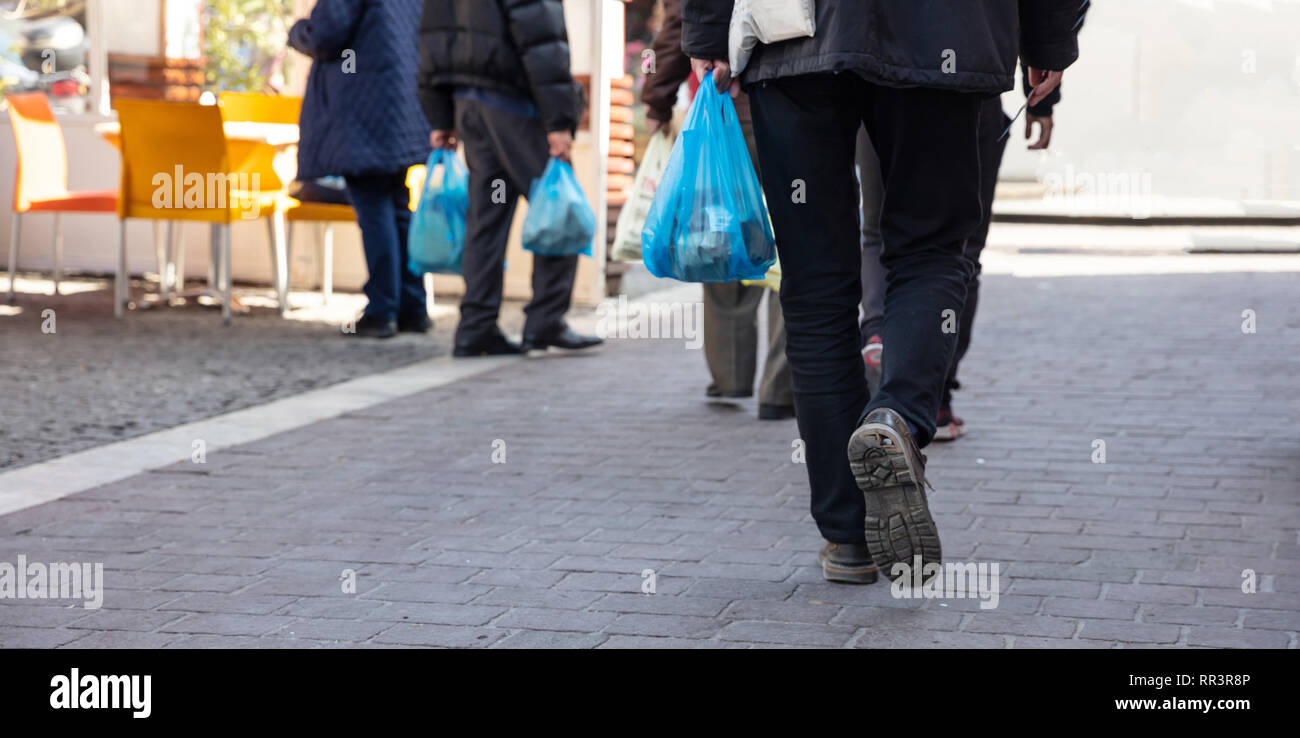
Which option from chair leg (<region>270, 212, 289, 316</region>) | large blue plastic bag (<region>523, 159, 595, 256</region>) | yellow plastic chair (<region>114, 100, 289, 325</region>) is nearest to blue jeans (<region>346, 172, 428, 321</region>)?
yellow plastic chair (<region>114, 100, 289, 325</region>)

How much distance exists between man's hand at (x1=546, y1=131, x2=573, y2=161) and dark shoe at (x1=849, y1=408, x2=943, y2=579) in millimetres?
4038

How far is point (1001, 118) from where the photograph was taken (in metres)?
4.60

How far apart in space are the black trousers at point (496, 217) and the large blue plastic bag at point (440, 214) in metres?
0.08

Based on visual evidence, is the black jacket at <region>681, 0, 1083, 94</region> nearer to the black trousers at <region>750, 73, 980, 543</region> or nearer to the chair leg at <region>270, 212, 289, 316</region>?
the black trousers at <region>750, 73, 980, 543</region>

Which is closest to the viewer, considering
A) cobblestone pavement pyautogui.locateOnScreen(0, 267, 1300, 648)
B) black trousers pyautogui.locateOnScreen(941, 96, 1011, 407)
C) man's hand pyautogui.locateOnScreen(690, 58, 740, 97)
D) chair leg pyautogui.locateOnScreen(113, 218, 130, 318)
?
cobblestone pavement pyautogui.locateOnScreen(0, 267, 1300, 648)

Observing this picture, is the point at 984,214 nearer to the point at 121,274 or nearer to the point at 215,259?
the point at 121,274

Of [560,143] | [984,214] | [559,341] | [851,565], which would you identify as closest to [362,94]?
[560,143]

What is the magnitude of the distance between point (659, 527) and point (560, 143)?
318 centimetres

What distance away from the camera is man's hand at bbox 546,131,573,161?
22.7ft

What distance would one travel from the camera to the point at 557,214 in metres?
6.88
